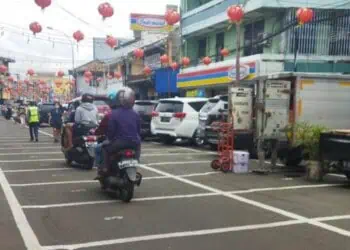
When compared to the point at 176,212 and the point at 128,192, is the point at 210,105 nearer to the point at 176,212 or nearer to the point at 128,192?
the point at 128,192

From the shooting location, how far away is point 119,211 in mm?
7582

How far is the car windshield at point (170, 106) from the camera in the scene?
18.3 meters

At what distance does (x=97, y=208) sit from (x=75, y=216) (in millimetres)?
599

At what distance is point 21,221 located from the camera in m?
6.95

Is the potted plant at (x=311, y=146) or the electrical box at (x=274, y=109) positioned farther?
the electrical box at (x=274, y=109)

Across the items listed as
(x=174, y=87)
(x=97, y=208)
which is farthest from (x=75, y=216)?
(x=174, y=87)

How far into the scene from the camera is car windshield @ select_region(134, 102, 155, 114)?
20422 mm

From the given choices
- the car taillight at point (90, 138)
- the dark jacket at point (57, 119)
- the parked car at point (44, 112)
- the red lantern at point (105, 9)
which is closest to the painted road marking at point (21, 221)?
the car taillight at point (90, 138)

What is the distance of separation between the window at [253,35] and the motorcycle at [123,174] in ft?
56.8

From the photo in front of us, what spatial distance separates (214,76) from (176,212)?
20575 mm

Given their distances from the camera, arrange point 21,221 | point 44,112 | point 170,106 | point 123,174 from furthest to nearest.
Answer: point 44,112 < point 170,106 < point 123,174 < point 21,221

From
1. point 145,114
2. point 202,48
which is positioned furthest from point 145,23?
point 145,114

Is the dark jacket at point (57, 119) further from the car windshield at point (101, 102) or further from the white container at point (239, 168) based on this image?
the white container at point (239, 168)

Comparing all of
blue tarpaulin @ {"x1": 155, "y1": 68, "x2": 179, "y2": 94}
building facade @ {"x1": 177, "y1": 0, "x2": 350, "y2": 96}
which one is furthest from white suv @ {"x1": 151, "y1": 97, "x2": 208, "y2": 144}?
blue tarpaulin @ {"x1": 155, "y1": 68, "x2": 179, "y2": 94}
